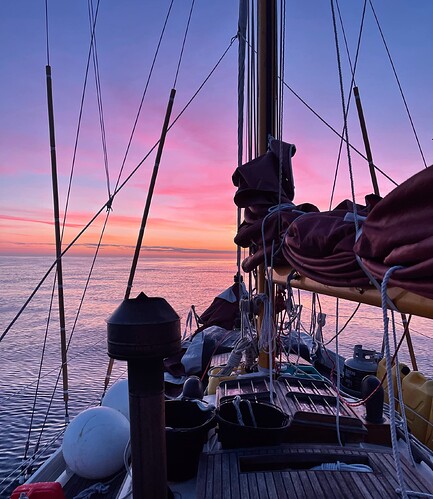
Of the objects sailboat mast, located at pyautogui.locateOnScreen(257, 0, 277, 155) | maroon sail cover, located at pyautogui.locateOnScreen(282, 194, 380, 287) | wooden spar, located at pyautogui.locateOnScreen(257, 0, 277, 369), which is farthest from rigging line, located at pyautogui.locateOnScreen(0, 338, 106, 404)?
maroon sail cover, located at pyautogui.locateOnScreen(282, 194, 380, 287)

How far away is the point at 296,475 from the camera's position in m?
2.89

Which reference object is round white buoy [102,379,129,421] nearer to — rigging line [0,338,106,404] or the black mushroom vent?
the black mushroom vent

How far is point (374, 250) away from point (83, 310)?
1125 inches

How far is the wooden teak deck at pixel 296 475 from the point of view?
8.80 ft

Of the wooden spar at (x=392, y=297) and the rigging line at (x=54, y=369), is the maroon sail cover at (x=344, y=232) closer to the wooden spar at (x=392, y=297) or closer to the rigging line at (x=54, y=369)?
the wooden spar at (x=392, y=297)

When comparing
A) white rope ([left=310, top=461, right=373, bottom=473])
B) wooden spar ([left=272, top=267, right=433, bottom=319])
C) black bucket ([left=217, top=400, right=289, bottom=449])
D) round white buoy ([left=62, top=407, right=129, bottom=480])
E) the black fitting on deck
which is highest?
wooden spar ([left=272, top=267, right=433, bottom=319])

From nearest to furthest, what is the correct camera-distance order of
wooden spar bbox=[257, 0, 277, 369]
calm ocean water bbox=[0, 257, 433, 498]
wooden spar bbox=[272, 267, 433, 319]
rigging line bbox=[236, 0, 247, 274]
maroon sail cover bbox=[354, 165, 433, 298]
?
maroon sail cover bbox=[354, 165, 433, 298] < wooden spar bbox=[272, 267, 433, 319] < wooden spar bbox=[257, 0, 277, 369] < calm ocean water bbox=[0, 257, 433, 498] < rigging line bbox=[236, 0, 247, 274]

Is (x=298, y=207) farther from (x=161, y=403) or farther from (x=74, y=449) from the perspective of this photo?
(x=74, y=449)

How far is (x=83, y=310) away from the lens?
28.3 m

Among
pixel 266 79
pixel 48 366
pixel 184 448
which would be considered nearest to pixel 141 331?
pixel 184 448

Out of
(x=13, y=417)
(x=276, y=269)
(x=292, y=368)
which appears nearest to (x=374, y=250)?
(x=276, y=269)

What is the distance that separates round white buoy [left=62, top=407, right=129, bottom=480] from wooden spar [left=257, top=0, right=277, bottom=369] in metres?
2.49

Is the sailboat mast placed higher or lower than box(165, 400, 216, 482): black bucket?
higher

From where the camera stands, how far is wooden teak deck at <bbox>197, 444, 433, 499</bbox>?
268cm
